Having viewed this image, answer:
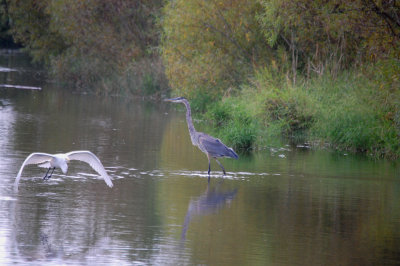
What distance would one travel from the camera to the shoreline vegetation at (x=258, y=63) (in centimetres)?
1742

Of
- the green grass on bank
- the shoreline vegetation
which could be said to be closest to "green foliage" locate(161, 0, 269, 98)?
the shoreline vegetation

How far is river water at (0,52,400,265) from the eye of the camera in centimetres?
832

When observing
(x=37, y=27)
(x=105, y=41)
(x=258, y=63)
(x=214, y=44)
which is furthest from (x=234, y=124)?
(x=37, y=27)

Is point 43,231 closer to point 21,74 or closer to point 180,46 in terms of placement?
point 180,46

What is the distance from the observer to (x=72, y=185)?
12.1 metres

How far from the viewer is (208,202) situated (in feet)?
37.0

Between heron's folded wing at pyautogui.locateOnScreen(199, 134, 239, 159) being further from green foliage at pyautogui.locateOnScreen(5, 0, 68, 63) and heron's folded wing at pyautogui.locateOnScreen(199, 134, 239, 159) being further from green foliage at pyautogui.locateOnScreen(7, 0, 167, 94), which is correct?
green foliage at pyautogui.locateOnScreen(5, 0, 68, 63)

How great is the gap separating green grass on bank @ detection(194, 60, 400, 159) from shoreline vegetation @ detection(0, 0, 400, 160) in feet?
0.10

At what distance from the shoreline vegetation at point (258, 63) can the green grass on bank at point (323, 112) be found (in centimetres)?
3

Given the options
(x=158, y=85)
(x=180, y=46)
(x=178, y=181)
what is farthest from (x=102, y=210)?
(x=158, y=85)

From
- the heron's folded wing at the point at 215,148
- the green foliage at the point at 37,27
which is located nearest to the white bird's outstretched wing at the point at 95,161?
the heron's folded wing at the point at 215,148

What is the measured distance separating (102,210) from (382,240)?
12.1ft

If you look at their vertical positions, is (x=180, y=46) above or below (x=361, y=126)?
above

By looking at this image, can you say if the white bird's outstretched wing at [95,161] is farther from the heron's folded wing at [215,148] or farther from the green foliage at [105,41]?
the green foliage at [105,41]
